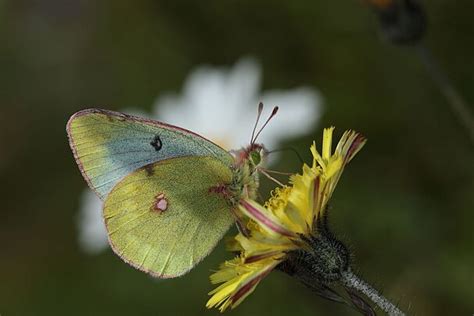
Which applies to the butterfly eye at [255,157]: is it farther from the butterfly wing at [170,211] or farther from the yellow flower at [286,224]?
the yellow flower at [286,224]

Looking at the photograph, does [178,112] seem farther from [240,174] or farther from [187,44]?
[240,174]

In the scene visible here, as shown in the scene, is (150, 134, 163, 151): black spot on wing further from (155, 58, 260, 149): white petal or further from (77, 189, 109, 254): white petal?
(155, 58, 260, 149): white petal

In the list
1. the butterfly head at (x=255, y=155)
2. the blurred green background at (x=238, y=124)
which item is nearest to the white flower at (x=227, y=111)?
the blurred green background at (x=238, y=124)

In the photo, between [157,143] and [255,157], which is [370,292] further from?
[157,143]

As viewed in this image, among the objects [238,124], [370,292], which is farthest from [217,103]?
[370,292]

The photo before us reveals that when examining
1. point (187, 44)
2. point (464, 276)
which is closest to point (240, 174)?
point (464, 276)

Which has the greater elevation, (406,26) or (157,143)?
(406,26)

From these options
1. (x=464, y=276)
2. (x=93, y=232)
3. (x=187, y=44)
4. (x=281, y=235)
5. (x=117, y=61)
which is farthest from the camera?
(x=117, y=61)
